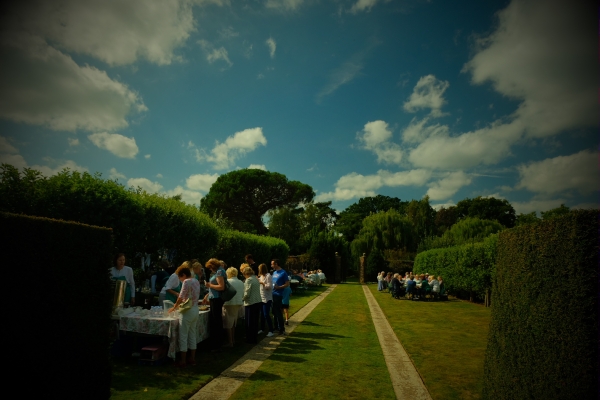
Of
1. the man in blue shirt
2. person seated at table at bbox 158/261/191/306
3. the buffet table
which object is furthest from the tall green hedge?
the buffet table

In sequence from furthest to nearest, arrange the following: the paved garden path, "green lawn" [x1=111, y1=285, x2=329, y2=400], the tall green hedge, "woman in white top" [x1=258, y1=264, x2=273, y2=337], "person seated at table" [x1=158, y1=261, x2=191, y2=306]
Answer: the tall green hedge → "woman in white top" [x1=258, y1=264, x2=273, y2=337] → "person seated at table" [x1=158, y1=261, x2=191, y2=306] → the paved garden path → "green lawn" [x1=111, y1=285, x2=329, y2=400]

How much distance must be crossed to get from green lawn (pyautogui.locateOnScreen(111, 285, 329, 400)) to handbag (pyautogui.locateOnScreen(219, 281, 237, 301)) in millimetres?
1146

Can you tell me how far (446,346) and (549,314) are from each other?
588 cm

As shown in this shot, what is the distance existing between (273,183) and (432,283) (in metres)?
30.7

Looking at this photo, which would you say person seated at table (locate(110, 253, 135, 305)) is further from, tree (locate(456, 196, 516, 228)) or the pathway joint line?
tree (locate(456, 196, 516, 228))

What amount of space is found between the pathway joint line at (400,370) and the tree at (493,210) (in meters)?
50.4

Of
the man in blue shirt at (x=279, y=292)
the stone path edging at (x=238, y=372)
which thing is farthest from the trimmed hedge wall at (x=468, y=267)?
the stone path edging at (x=238, y=372)

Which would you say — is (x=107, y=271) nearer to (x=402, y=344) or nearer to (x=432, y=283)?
(x=402, y=344)

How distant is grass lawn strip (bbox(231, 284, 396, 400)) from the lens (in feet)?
17.7

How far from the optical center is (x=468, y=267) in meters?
20.3

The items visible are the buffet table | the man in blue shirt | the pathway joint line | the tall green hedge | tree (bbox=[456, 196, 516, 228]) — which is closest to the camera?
the pathway joint line

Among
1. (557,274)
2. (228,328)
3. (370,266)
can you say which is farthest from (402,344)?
(370,266)

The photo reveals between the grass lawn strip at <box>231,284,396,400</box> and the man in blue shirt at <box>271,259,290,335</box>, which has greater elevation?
the man in blue shirt at <box>271,259,290,335</box>

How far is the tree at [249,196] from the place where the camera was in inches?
1876
